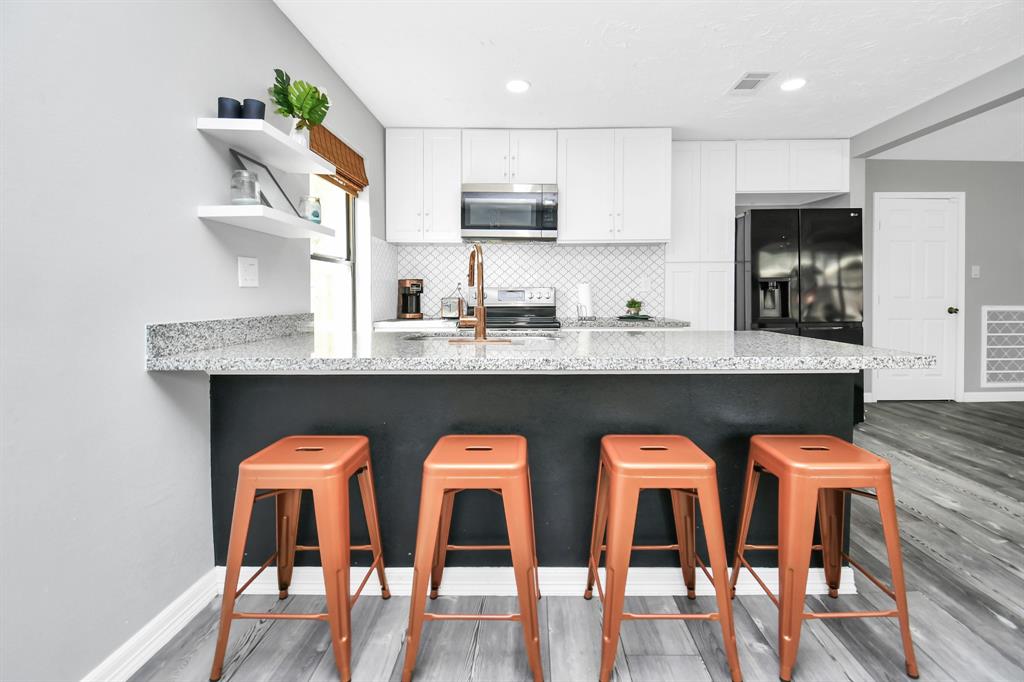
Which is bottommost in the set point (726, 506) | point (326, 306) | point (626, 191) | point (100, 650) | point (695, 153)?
point (100, 650)

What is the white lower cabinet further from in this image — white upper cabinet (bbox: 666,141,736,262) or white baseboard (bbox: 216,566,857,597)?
white baseboard (bbox: 216,566,857,597)

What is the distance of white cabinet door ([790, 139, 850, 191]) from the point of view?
14.0ft

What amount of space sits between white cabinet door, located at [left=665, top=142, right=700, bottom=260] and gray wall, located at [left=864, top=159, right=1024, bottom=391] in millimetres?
2158

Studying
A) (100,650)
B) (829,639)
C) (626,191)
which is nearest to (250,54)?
(100,650)

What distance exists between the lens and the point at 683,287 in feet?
14.4

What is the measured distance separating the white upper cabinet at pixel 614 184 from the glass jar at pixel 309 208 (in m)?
2.16

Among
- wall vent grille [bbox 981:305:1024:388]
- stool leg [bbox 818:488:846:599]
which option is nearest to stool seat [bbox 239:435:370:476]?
stool leg [bbox 818:488:846:599]

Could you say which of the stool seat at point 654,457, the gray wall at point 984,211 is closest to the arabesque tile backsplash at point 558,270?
the gray wall at point 984,211

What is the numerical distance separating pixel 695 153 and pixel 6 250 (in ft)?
14.3

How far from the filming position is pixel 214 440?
6.15 feet

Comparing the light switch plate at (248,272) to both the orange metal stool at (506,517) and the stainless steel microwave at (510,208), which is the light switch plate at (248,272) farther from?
the stainless steel microwave at (510,208)

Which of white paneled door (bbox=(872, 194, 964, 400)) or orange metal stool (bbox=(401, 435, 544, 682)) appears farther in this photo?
white paneled door (bbox=(872, 194, 964, 400))

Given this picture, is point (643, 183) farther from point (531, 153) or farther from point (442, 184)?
point (442, 184)

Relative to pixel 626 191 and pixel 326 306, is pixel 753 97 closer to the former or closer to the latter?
pixel 626 191
